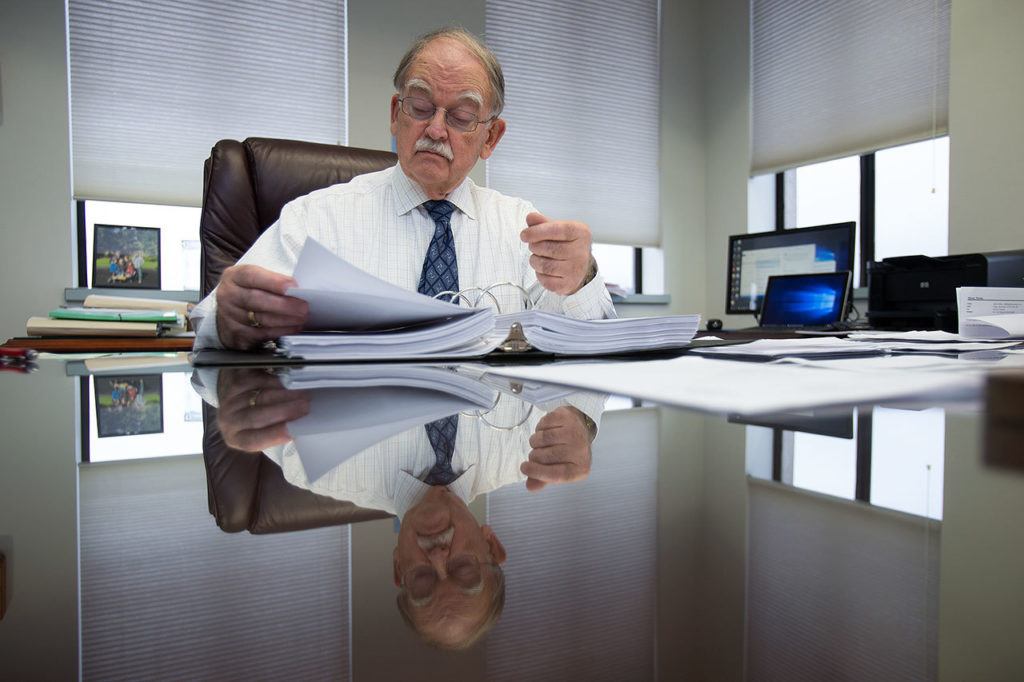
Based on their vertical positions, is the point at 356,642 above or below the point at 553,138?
below

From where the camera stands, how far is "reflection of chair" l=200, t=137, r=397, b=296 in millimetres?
1500

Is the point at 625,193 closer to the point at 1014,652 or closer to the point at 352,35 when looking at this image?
the point at 352,35

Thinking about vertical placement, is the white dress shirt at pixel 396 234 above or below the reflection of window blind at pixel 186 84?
below

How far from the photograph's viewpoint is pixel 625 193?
3.61 meters

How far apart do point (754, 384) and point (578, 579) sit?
0.91ft

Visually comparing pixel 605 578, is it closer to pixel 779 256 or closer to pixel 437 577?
pixel 437 577

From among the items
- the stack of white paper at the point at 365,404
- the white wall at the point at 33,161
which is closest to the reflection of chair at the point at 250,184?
the stack of white paper at the point at 365,404

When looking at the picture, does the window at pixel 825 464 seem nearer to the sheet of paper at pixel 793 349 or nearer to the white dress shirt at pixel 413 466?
the white dress shirt at pixel 413 466

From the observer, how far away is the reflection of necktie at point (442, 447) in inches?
8.1

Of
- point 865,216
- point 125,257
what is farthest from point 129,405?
point 865,216

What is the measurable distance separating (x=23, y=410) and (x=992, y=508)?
1.63ft

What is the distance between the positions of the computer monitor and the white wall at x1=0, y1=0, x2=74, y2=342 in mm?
2690

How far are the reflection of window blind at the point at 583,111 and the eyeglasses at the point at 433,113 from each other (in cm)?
189

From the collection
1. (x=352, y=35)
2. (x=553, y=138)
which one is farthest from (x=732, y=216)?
(x=352, y=35)
